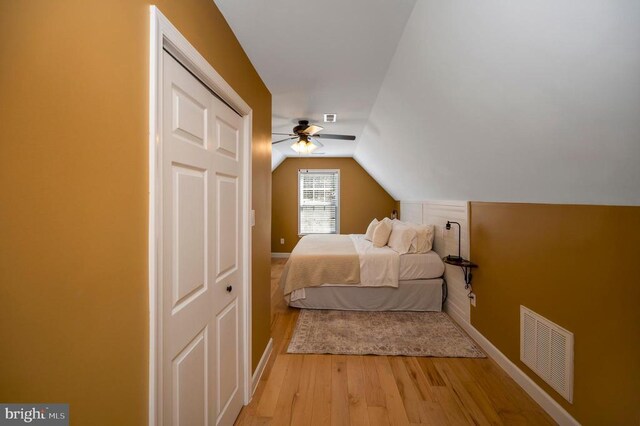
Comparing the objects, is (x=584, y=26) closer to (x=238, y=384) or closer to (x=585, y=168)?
(x=585, y=168)

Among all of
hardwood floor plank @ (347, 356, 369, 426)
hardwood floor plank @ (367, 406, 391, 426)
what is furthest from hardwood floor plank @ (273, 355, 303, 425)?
hardwood floor plank @ (367, 406, 391, 426)

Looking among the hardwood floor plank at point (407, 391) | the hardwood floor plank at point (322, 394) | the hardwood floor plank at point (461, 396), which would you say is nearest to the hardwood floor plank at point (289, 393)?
the hardwood floor plank at point (322, 394)

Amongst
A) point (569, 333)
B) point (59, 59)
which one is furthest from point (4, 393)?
point (569, 333)

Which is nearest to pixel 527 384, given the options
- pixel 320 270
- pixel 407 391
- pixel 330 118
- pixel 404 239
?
pixel 407 391

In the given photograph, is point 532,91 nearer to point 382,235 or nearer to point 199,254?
point 199,254

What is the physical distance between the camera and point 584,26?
94 cm

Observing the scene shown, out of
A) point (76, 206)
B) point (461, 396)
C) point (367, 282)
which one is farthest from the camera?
point (367, 282)

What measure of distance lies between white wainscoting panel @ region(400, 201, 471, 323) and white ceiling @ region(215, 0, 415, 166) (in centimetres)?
171

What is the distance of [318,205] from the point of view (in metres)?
6.46

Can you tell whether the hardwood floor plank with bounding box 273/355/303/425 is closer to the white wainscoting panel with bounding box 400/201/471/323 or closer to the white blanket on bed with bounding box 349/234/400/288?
the white blanket on bed with bounding box 349/234/400/288

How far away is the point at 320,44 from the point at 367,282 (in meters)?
2.65

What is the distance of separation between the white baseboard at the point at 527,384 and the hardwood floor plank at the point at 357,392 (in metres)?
1.19

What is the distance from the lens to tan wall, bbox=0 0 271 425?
50 centimetres

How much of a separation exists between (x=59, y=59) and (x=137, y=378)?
917mm
